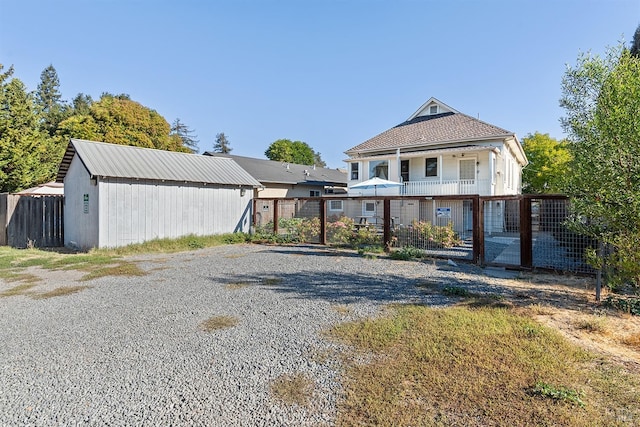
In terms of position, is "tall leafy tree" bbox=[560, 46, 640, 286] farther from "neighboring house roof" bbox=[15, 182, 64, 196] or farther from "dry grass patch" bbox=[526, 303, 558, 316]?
"neighboring house roof" bbox=[15, 182, 64, 196]

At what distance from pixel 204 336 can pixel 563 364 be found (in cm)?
358

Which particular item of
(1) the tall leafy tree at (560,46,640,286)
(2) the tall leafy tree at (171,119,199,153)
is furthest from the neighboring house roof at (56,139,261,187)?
(2) the tall leafy tree at (171,119,199,153)

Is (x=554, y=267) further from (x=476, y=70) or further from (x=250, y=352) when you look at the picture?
(x=476, y=70)

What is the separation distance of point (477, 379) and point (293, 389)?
1506 millimetres

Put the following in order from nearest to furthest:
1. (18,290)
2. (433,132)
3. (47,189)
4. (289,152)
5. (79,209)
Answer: (18,290) → (79,209) → (47,189) → (433,132) → (289,152)

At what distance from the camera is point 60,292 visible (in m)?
5.77

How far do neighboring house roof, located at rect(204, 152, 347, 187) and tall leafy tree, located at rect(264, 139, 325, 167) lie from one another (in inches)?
844

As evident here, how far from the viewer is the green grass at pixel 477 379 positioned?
2244mm

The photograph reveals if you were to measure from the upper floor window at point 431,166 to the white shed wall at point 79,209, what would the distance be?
15.8 metres

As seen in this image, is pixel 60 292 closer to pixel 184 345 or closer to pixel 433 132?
pixel 184 345

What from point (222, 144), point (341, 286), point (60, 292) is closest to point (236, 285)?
point (341, 286)

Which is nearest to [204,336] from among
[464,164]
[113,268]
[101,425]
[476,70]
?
[101,425]

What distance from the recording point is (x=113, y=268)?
313 inches

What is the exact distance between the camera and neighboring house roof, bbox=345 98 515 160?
17.6 m
